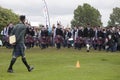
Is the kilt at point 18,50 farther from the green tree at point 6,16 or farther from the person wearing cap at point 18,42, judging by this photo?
the green tree at point 6,16

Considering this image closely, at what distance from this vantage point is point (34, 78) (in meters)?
16.9

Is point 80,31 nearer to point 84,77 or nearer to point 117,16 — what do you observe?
point 84,77

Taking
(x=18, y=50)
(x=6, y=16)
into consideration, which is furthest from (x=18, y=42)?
(x=6, y=16)

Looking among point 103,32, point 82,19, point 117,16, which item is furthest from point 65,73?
point 117,16

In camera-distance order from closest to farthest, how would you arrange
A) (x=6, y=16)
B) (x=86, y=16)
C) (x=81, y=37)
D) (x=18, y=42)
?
(x=18, y=42) → (x=81, y=37) → (x=6, y=16) → (x=86, y=16)

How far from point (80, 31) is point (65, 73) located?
2049 centimetres

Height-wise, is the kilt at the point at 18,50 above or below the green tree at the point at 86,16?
below

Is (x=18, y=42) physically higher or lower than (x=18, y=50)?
higher

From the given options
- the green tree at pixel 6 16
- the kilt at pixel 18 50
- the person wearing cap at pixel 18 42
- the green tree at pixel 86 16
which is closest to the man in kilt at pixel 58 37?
the person wearing cap at pixel 18 42

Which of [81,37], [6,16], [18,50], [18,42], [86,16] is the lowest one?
[18,50]

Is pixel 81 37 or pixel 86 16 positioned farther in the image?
pixel 86 16

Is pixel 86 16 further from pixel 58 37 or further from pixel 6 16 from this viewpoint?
pixel 58 37

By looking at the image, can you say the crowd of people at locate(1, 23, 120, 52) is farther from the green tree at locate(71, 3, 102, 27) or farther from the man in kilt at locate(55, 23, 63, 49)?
the green tree at locate(71, 3, 102, 27)

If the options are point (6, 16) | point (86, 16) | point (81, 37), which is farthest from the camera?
point (86, 16)
